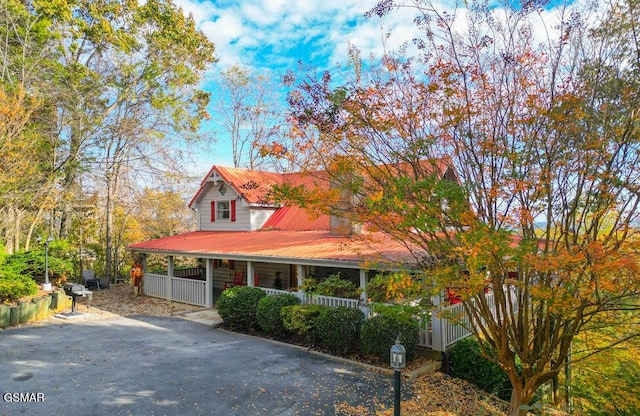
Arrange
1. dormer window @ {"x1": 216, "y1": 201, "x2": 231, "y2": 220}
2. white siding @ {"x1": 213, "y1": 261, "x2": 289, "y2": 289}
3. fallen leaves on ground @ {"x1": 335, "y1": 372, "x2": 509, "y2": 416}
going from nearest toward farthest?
fallen leaves on ground @ {"x1": 335, "y1": 372, "x2": 509, "y2": 416} < white siding @ {"x1": 213, "y1": 261, "x2": 289, "y2": 289} < dormer window @ {"x1": 216, "y1": 201, "x2": 231, "y2": 220}

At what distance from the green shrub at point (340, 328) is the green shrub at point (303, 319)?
25 cm

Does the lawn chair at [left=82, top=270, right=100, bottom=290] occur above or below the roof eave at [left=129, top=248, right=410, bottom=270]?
below

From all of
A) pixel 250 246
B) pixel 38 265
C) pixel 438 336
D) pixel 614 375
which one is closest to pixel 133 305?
pixel 38 265

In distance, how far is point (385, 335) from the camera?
861 centimetres

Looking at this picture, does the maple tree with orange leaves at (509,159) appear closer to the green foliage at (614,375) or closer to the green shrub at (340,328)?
the green foliage at (614,375)

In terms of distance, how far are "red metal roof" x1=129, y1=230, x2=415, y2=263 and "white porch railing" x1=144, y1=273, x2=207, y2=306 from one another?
1351 mm

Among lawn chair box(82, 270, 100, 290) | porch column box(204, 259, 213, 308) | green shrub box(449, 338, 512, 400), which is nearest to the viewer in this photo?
green shrub box(449, 338, 512, 400)

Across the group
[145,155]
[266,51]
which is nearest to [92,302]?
[145,155]

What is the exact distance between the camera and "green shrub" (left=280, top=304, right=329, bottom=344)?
9.88 metres

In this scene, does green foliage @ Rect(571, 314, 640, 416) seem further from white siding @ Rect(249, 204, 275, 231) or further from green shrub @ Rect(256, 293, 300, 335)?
white siding @ Rect(249, 204, 275, 231)

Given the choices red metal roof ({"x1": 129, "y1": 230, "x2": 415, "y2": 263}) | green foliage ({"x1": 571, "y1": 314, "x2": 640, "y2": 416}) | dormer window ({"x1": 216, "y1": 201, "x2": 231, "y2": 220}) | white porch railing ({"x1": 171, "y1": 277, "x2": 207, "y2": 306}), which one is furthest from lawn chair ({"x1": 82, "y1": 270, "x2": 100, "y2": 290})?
green foliage ({"x1": 571, "y1": 314, "x2": 640, "y2": 416})

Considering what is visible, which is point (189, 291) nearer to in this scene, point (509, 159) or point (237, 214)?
point (237, 214)

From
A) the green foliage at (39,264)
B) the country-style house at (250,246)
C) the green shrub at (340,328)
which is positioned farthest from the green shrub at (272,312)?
the green foliage at (39,264)

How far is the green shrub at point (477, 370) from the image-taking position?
28.2 ft
